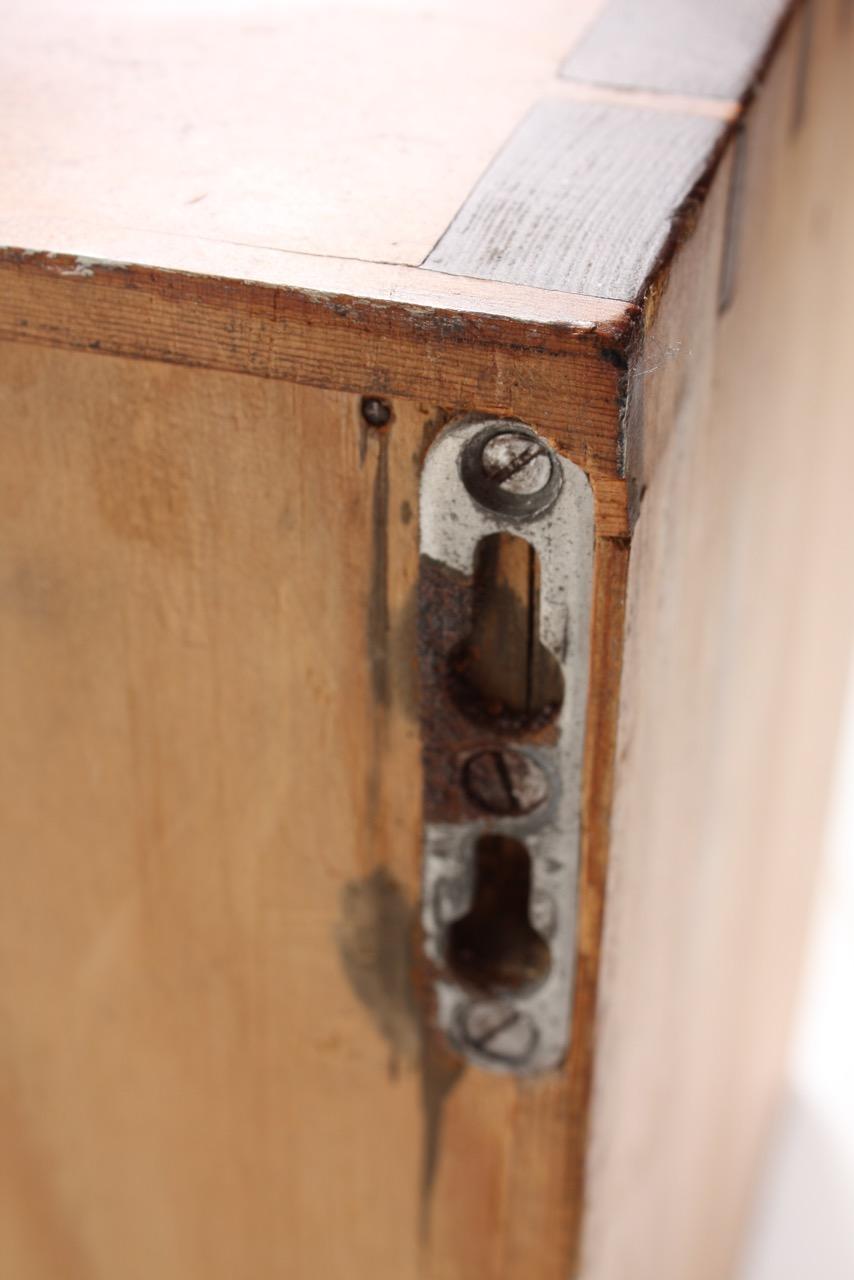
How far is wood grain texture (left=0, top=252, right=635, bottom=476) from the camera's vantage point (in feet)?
1.41

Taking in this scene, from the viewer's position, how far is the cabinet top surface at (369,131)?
0.48 meters

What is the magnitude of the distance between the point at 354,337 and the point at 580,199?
11 cm

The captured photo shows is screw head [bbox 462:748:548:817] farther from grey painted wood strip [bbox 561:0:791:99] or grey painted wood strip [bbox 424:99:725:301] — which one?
grey painted wood strip [bbox 561:0:791:99]

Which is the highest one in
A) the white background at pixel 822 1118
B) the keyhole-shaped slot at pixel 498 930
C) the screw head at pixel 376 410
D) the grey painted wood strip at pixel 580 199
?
the grey painted wood strip at pixel 580 199

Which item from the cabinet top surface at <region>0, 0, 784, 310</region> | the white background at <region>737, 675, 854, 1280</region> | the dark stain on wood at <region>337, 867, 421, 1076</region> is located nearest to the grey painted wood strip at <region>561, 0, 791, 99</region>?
the cabinet top surface at <region>0, 0, 784, 310</region>

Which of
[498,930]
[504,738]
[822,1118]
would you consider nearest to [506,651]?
[504,738]

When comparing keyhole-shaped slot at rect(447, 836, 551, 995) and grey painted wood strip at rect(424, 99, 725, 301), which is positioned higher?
grey painted wood strip at rect(424, 99, 725, 301)

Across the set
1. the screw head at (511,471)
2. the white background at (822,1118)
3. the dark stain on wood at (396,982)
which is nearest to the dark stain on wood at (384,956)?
the dark stain on wood at (396,982)

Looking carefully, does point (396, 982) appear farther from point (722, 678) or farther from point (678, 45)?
point (678, 45)

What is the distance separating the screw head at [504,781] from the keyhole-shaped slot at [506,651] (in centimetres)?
2

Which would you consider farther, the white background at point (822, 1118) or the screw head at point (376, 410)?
the white background at point (822, 1118)

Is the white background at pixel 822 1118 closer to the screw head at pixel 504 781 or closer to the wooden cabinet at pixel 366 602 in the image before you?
the wooden cabinet at pixel 366 602

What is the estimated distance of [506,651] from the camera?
1.68 ft

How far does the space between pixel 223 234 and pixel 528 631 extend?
0.55ft
